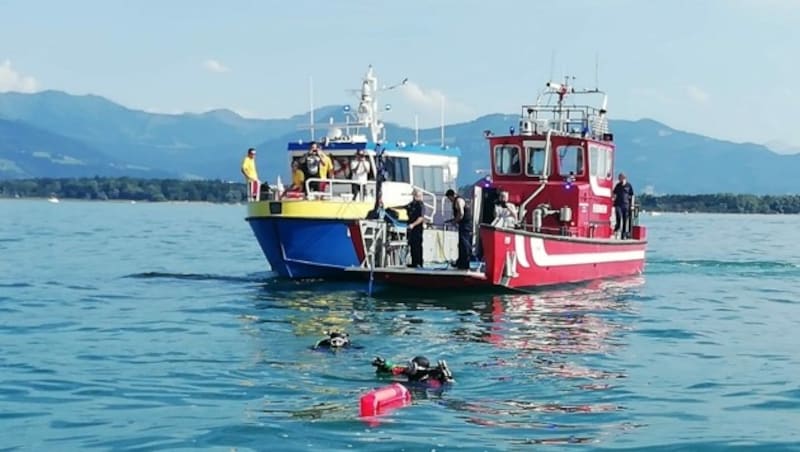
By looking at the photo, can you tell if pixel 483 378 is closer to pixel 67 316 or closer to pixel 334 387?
pixel 334 387

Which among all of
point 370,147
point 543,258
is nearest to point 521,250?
point 543,258

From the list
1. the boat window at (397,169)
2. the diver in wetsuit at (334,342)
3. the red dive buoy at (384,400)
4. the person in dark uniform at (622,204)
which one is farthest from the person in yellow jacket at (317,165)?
the red dive buoy at (384,400)

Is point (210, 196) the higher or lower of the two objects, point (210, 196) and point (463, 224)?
the higher

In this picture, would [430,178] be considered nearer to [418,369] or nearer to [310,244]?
[310,244]

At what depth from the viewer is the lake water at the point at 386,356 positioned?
11.4 metres

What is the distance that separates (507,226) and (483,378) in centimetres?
992

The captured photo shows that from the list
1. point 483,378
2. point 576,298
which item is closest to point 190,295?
point 576,298

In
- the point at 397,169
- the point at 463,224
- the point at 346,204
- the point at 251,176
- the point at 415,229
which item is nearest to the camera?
the point at 463,224

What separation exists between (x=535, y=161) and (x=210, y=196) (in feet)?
427

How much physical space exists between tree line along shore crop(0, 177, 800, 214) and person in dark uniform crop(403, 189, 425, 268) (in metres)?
121

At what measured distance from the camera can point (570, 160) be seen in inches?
1074

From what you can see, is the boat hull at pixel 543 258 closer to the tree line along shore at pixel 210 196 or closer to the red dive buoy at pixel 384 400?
the red dive buoy at pixel 384 400

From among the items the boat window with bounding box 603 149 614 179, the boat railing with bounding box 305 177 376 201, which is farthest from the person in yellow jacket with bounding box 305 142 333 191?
the boat window with bounding box 603 149 614 179

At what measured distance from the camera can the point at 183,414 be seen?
12000mm
